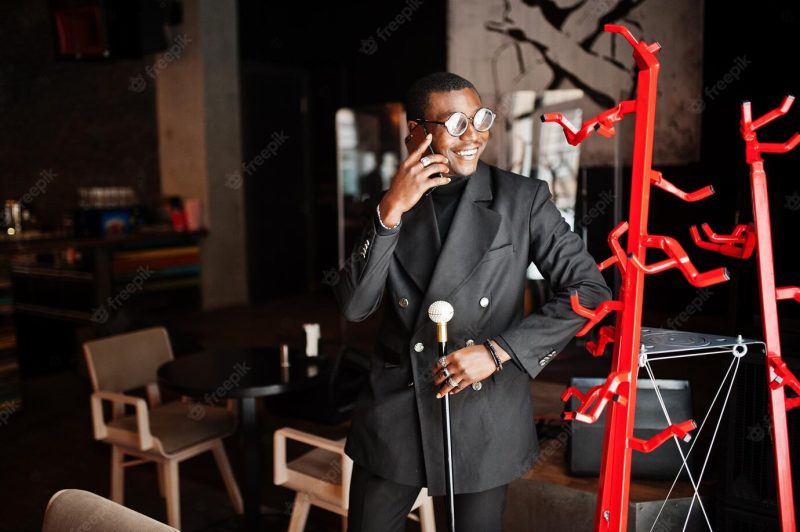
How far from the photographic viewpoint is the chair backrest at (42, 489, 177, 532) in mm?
1303

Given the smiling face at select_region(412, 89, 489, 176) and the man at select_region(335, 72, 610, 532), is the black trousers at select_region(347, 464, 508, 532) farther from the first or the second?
the smiling face at select_region(412, 89, 489, 176)

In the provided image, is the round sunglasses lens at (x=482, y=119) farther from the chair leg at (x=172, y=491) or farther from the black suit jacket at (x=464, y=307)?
the chair leg at (x=172, y=491)

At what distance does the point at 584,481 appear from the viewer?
99.7 inches

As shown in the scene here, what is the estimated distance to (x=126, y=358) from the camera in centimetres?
328

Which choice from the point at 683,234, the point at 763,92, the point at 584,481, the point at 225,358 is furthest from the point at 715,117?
the point at 225,358

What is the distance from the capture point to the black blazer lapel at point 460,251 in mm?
1545

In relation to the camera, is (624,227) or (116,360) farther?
(116,360)

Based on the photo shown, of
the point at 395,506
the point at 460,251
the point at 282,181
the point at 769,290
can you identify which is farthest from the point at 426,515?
the point at 282,181

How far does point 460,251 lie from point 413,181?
0.23 meters

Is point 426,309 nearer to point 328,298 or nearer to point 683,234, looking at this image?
point 683,234

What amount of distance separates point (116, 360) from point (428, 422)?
211 cm

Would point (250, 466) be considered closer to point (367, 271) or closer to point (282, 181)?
point (367, 271)

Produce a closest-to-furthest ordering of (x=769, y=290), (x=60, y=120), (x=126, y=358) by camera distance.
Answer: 1. (x=769, y=290)
2. (x=126, y=358)
3. (x=60, y=120)

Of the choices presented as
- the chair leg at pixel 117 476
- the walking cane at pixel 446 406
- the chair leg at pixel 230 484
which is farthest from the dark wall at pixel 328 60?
the walking cane at pixel 446 406
